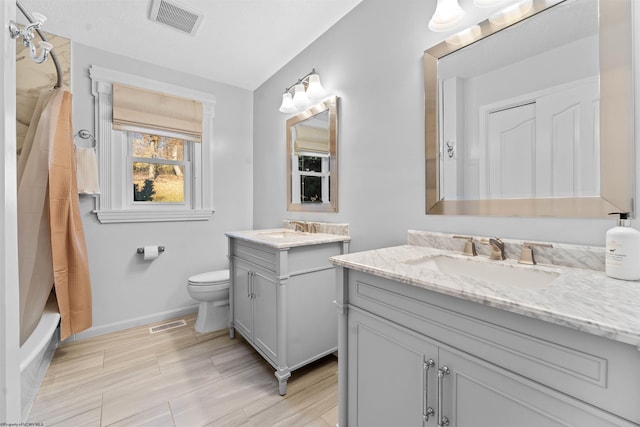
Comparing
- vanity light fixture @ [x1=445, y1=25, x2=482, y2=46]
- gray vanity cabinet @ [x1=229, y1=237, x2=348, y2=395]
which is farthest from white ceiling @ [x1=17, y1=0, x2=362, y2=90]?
gray vanity cabinet @ [x1=229, y1=237, x2=348, y2=395]

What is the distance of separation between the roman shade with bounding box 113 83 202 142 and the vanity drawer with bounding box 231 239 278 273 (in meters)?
1.33

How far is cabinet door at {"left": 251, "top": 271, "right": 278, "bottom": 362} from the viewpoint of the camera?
66.3 inches

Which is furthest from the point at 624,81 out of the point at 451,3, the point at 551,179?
the point at 451,3

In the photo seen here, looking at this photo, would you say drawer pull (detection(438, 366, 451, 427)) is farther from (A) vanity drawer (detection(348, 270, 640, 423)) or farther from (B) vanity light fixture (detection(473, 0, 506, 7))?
(B) vanity light fixture (detection(473, 0, 506, 7))

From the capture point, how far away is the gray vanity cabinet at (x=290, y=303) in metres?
1.63

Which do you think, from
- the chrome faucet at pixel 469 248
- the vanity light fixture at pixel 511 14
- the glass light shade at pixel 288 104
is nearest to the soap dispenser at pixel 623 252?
the chrome faucet at pixel 469 248

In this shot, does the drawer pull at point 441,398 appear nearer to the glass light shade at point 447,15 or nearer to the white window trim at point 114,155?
the glass light shade at point 447,15

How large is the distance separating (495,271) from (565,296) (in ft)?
1.43

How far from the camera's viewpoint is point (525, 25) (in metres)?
1.11

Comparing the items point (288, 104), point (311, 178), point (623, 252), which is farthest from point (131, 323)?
point (623, 252)

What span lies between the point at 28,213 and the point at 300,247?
1655mm

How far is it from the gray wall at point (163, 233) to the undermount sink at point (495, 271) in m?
2.34

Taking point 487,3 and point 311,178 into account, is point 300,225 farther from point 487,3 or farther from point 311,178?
point 487,3

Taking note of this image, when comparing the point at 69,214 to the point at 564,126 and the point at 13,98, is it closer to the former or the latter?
the point at 13,98
